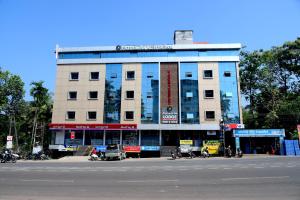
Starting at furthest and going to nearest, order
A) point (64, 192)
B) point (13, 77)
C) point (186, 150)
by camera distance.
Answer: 1. point (13, 77)
2. point (186, 150)
3. point (64, 192)

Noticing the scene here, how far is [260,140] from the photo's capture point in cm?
4578

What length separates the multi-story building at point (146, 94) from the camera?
1827 inches

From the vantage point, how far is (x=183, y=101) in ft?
154

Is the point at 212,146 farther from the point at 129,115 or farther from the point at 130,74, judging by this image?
the point at 130,74

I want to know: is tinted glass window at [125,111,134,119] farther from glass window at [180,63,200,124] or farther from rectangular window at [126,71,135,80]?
glass window at [180,63,200,124]

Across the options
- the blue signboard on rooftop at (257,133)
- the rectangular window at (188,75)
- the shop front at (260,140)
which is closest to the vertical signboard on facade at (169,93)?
the rectangular window at (188,75)

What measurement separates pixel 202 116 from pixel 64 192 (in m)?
35.2

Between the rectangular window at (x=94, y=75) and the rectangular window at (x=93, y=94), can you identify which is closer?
the rectangular window at (x=93, y=94)

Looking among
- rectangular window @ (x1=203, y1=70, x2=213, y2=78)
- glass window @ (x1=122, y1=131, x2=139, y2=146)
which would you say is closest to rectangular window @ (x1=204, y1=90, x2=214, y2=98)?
rectangular window @ (x1=203, y1=70, x2=213, y2=78)

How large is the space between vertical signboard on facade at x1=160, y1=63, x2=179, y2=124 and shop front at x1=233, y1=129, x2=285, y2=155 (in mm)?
8936

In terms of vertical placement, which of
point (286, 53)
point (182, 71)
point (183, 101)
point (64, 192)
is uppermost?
point (286, 53)

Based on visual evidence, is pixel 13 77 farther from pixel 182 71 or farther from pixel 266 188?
pixel 266 188

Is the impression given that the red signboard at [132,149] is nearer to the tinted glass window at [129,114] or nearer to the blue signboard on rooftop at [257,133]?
the tinted glass window at [129,114]

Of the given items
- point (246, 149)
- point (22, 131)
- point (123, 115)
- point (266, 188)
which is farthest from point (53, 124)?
point (266, 188)
